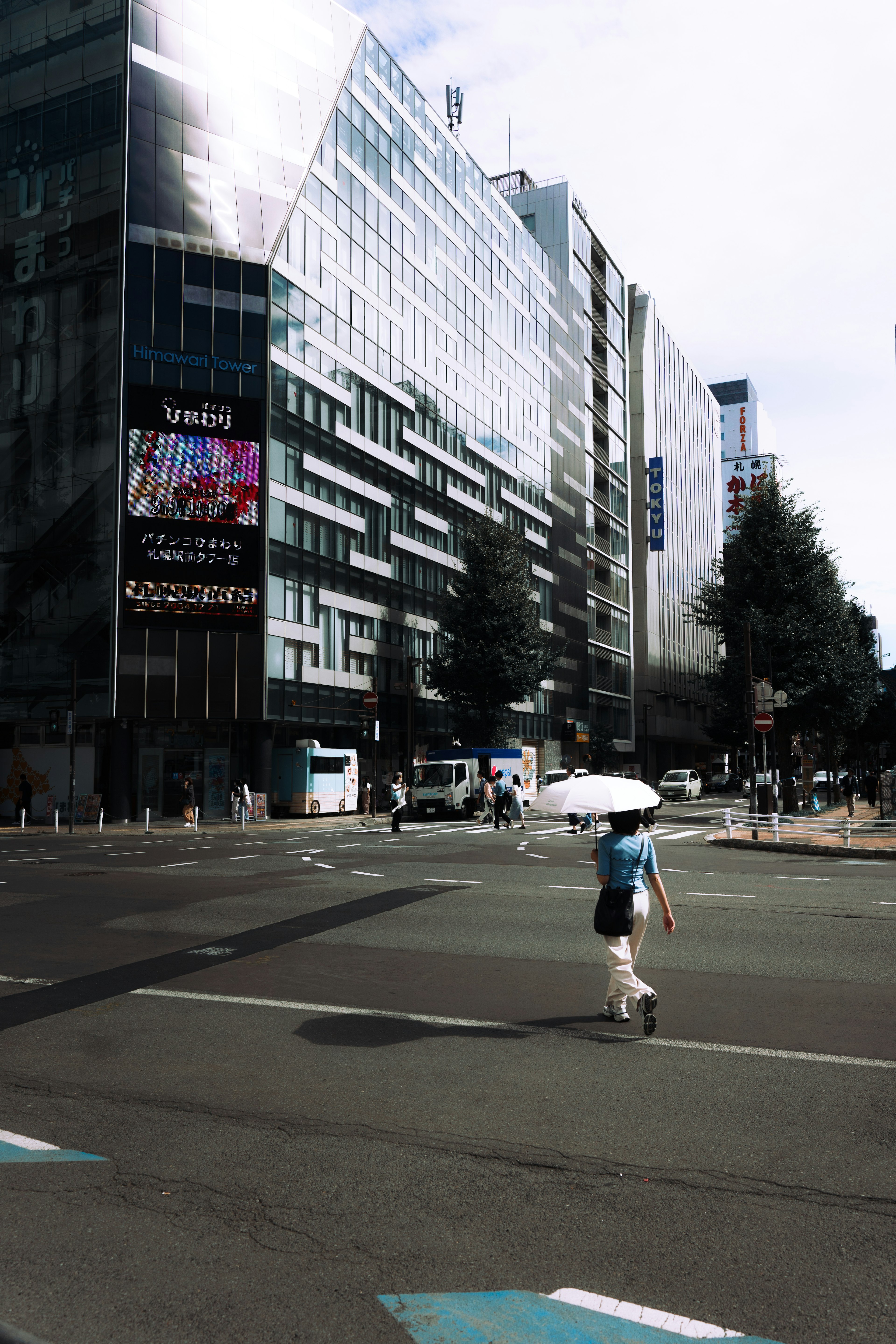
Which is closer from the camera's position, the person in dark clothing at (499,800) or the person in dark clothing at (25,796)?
the person in dark clothing at (499,800)

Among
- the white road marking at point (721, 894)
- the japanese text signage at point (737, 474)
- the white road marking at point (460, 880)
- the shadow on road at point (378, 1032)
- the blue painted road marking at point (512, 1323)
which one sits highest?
the japanese text signage at point (737, 474)

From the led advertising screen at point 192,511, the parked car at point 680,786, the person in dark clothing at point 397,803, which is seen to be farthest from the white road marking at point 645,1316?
the parked car at point 680,786

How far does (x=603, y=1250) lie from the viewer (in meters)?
3.91

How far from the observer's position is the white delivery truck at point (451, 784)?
4119 centimetres

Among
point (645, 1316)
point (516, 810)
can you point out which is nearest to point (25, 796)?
point (516, 810)

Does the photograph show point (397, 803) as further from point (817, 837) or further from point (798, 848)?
point (798, 848)

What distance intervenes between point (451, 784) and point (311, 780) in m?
6.23

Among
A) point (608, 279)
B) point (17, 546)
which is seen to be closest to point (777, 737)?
point (17, 546)

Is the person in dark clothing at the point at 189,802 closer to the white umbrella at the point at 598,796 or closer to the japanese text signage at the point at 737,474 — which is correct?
the white umbrella at the point at 598,796

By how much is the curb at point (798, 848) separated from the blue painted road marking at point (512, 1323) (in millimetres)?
20548

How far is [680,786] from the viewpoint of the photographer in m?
66.5

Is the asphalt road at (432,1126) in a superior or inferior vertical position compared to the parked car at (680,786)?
superior

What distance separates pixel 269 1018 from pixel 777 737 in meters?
40.9

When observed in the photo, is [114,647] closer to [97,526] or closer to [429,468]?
[97,526]
